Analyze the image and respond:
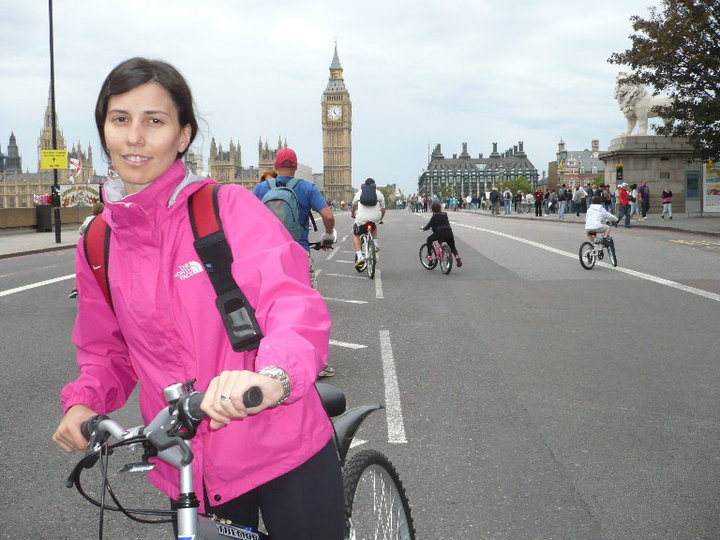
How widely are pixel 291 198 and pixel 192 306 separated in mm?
5403

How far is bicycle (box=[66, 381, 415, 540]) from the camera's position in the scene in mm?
1479

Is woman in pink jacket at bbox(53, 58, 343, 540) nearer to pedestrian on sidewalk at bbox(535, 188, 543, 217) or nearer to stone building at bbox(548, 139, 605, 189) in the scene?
pedestrian on sidewalk at bbox(535, 188, 543, 217)

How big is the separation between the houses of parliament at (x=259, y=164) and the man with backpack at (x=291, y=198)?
6026 inches

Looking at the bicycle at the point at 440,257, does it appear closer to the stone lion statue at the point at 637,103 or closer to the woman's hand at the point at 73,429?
the woman's hand at the point at 73,429

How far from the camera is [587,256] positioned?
15016mm

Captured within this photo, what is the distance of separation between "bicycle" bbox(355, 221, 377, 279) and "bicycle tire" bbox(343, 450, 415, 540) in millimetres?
11516

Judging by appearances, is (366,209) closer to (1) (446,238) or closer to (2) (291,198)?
(1) (446,238)

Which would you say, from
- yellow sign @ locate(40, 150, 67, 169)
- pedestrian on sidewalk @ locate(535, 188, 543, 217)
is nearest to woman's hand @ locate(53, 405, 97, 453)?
yellow sign @ locate(40, 150, 67, 169)

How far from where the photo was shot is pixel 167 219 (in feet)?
5.80

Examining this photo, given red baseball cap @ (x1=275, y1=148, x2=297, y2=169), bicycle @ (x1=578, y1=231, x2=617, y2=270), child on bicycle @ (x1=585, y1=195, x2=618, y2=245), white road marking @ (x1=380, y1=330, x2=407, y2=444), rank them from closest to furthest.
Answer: white road marking @ (x1=380, y1=330, x2=407, y2=444) < red baseball cap @ (x1=275, y1=148, x2=297, y2=169) < bicycle @ (x1=578, y1=231, x2=617, y2=270) < child on bicycle @ (x1=585, y1=195, x2=618, y2=245)

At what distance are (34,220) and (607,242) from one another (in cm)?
2508

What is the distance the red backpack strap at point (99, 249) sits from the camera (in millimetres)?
1848

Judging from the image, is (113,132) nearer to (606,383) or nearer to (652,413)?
(652,413)

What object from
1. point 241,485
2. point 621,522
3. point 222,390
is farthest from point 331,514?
point 621,522
